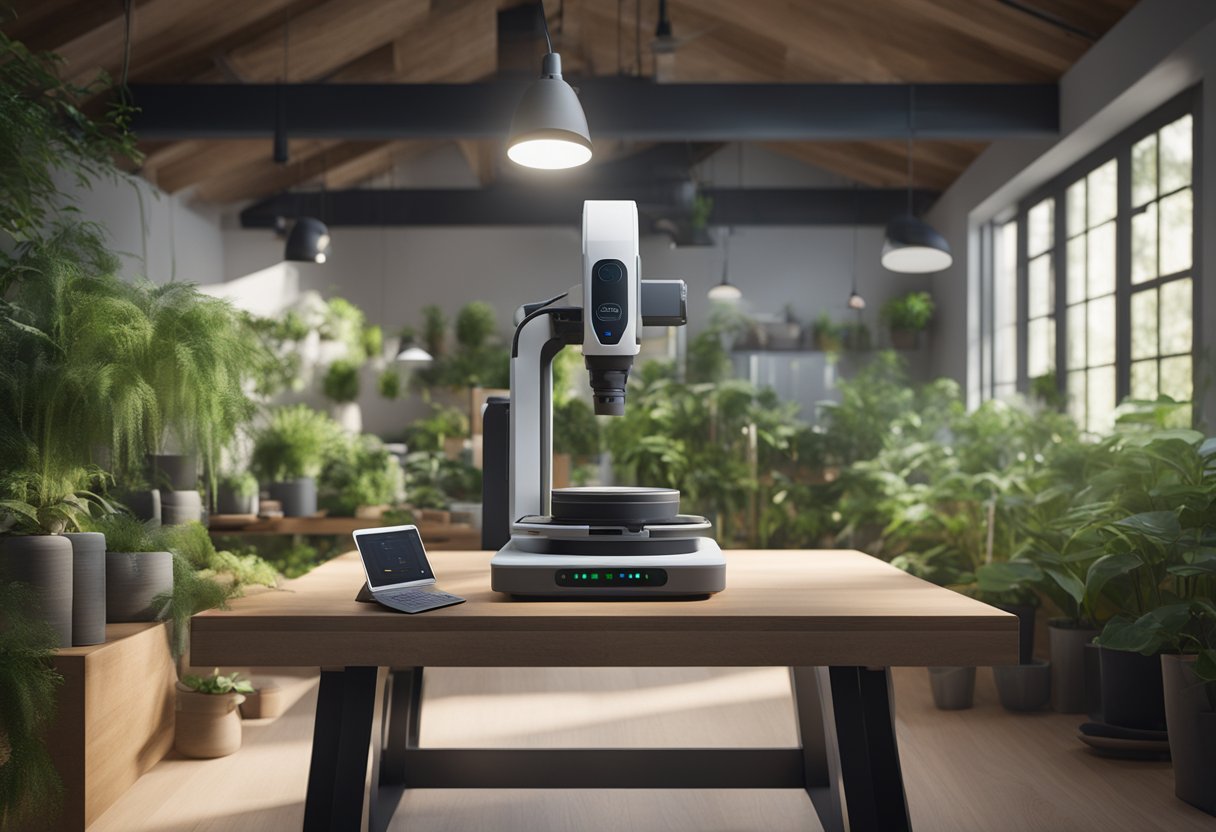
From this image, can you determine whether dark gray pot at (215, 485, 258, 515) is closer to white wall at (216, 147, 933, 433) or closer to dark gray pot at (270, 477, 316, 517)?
dark gray pot at (270, 477, 316, 517)

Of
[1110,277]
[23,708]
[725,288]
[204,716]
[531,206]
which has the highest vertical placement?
[531,206]

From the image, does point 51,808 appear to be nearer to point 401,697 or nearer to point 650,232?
point 401,697

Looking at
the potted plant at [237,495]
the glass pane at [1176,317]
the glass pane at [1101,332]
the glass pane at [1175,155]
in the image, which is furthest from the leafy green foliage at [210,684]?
the glass pane at [1101,332]

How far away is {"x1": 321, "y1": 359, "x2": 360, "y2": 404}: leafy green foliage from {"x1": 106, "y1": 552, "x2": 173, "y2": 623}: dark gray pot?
18.2ft

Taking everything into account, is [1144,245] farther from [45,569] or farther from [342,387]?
[342,387]

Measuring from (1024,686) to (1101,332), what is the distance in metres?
2.65

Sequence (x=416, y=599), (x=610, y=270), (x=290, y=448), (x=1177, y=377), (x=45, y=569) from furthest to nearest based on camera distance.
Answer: (x=290, y=448) → (x=1177, y=377) → (x=45, y=569) → (x=610, y=270) → (x=416, y=599)

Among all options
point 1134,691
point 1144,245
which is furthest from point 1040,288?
point 1134,691

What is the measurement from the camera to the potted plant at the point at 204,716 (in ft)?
10.9

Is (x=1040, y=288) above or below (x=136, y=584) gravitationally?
above

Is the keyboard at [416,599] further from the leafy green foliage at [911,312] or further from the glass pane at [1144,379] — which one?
the leafy green foliage at [911,312]

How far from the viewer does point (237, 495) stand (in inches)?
223

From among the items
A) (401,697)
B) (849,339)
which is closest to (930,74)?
(849,339)

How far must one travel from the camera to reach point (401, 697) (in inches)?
108
